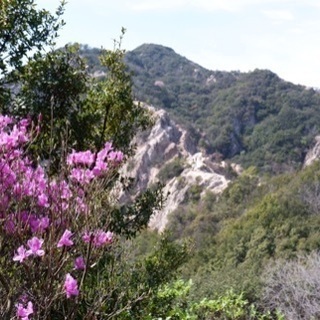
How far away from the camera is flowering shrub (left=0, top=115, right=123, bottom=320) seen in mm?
2029

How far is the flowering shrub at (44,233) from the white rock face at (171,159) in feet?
179

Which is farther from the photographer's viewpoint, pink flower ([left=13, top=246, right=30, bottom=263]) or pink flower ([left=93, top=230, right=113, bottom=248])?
pink flower ([left=93, top=230, right=113, bottom=248])

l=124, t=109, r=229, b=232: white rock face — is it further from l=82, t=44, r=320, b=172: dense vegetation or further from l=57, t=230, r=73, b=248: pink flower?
l=57, t=230, r=73, b=248: pink flower

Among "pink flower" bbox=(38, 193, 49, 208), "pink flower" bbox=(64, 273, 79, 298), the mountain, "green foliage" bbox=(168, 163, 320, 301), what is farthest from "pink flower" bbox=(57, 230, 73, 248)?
Result: the mountain

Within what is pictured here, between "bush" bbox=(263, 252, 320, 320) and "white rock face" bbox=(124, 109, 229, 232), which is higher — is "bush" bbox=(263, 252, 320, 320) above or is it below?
below

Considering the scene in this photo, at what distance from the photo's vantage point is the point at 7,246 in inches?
85.4

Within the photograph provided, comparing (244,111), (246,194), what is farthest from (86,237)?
(244,111)

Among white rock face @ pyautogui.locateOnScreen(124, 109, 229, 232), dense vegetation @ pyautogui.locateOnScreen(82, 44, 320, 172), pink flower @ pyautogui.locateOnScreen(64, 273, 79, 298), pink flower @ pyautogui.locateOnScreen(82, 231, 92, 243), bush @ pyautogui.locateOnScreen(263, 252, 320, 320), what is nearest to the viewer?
pink flower @ pyautogui.locateOnScreen(64, 273, 79, 298)

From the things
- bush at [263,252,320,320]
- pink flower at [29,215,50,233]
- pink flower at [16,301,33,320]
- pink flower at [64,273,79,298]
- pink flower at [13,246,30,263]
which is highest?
pink flower at [29,215,50,233]

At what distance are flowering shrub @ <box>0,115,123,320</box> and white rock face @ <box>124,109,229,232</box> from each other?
5447cm

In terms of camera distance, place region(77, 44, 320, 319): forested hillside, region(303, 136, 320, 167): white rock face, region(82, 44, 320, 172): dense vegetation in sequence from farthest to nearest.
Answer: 1. region(82, 44, 320, 172): dense vegetation
2. region(303, 136, 320, 167): white rock face
3. region(77, 44, 320, 319): forested hillside

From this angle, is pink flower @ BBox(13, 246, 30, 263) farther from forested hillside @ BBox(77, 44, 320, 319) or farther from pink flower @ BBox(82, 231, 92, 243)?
forested hillside @ BBox(77, 44, 320, 319)

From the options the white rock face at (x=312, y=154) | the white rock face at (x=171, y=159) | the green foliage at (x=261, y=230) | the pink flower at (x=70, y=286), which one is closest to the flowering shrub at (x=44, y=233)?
the pink flower at (x=70, y=286)

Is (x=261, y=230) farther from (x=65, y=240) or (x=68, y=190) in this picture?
(x=65, y=240)
